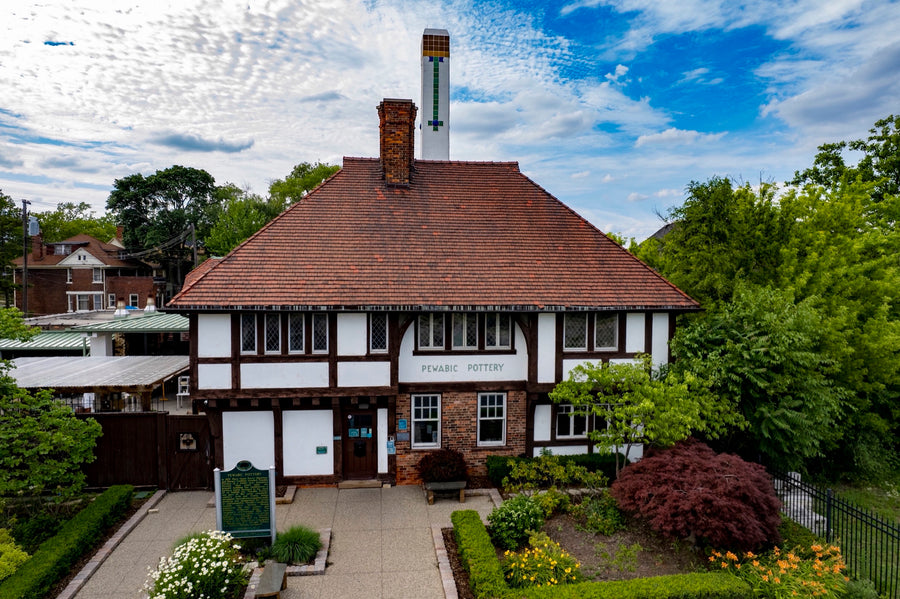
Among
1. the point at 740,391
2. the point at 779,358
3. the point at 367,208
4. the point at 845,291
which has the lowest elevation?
the point at 740,391

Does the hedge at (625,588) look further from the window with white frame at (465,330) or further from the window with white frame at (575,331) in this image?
the window with white frame at (575,331)

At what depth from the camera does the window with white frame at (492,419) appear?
14133mm

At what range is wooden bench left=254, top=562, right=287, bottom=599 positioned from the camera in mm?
8469

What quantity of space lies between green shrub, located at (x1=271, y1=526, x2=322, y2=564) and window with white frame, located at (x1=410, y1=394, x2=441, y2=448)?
4108mm

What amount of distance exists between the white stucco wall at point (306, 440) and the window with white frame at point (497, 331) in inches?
188

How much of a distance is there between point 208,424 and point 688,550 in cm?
1187

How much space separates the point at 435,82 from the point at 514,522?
1595 centimetres

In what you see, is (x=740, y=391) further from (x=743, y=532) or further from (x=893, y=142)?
(x=893, y=142)

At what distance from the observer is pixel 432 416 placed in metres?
14.0

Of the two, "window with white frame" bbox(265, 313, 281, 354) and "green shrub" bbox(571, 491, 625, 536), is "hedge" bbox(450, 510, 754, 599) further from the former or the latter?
"window with white frame" bbox(265, 313, 281, 354)

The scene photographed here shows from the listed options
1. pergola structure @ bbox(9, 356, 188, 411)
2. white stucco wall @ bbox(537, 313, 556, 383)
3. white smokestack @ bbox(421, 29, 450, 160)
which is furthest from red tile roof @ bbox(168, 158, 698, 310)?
pergola structure @ bbox(9, 356, 188, 411)

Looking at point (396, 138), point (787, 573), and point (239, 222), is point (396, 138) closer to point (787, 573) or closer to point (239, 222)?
point (787, 573)

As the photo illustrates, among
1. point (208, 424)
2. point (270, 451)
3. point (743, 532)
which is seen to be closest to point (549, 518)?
point (743, 532)

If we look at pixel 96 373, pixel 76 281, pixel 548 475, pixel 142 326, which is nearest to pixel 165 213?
pixel 76 281
